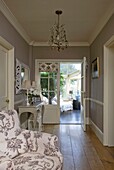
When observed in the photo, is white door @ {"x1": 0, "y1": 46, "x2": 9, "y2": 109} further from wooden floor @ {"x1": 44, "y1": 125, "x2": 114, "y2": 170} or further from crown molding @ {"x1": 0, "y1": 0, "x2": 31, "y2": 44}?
wooden floor @ {"x1": 44, "y1": 125, "x2": 114, "y2": 170}

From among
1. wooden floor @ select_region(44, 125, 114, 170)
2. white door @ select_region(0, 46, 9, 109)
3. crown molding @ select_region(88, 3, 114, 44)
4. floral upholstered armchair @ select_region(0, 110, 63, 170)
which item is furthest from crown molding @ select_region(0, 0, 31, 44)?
wooden floor @ select_region(44, 125, 114, 170)

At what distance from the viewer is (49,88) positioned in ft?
22.4

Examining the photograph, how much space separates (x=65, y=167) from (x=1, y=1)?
113 inches

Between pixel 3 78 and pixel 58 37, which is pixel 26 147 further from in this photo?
pixel 58 37

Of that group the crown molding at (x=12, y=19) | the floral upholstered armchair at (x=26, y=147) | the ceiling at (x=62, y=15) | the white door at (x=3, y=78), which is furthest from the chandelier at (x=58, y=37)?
the floral upholstered armchair at (x=26, y=147)

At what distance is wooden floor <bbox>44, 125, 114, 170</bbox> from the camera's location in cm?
317

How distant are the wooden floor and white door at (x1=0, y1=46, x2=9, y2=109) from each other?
146 cm

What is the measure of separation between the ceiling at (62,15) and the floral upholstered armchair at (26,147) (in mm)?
2089

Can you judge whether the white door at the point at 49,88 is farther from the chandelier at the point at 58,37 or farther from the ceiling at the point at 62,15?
the chandelier at the point at 58,37

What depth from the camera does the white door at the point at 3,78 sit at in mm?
3904

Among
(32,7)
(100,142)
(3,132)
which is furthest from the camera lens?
(100,142)

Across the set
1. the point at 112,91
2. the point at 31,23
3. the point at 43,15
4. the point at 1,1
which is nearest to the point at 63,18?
the point at 43,15

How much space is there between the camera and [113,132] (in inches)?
166

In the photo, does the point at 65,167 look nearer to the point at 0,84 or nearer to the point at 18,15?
the point at 0,84
